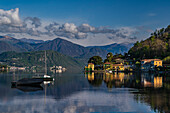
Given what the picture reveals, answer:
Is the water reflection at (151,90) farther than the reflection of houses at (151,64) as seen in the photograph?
No

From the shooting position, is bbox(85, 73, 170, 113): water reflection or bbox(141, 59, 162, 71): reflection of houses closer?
bbox(85, 73, 170, 113): water reflection

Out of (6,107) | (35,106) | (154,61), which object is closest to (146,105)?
(35,106)

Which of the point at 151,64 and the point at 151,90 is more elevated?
the point at 151,64

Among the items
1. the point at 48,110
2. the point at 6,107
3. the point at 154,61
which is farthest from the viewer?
the point at 154,61

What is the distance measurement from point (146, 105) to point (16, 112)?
73.1ft

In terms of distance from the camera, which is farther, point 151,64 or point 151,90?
point 151,64

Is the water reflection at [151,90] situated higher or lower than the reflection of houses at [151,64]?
lower

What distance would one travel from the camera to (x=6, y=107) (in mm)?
37344

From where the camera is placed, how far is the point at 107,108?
35.8m

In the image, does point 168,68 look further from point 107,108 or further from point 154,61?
point 107,108

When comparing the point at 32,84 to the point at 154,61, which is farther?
the point at 154,61

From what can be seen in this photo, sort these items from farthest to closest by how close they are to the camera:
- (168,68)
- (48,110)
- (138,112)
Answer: (168,68) → (48,110) → (138,112)

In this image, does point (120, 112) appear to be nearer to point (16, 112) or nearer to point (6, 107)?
point (16, 112)

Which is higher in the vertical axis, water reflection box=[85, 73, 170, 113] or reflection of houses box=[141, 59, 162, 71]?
reflection of houses box=[141, 59, 162, 71]
